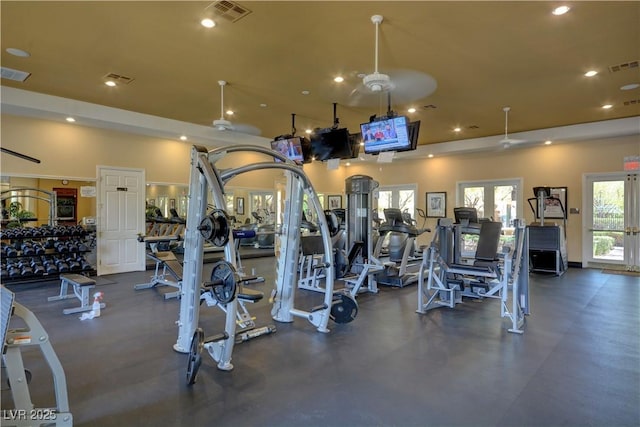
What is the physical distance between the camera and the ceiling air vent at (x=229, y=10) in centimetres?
335

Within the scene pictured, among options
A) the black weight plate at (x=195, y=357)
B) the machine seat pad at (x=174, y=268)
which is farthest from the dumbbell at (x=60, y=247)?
the black weight plate at (x=195, y=357)

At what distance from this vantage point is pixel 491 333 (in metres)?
3.89

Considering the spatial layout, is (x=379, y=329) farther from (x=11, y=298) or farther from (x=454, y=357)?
(x=11, y=298)

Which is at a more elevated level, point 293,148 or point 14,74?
point 14,74

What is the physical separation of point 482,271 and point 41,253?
7.20 meters

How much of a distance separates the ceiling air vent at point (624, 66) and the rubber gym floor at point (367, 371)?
3.22m

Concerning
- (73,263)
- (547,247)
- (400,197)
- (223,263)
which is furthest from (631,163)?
(73,263)

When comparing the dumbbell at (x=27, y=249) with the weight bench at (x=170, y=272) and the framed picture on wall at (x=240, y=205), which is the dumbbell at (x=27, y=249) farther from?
A: the framed picture on wall at (x=240, y=205)

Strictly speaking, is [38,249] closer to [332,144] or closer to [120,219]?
[120,219]

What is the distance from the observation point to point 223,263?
111 inches

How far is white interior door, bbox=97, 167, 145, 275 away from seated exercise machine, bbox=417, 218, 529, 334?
6026 millimetres

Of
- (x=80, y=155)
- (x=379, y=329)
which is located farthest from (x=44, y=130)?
(x=379, y=329)

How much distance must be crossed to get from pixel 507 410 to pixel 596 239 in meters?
7.79

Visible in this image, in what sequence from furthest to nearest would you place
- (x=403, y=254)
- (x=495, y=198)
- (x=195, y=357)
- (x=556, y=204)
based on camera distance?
(x=495, y=198) < (x=556, y=204) < (x=403, y=254) < (x=195, y=357)
